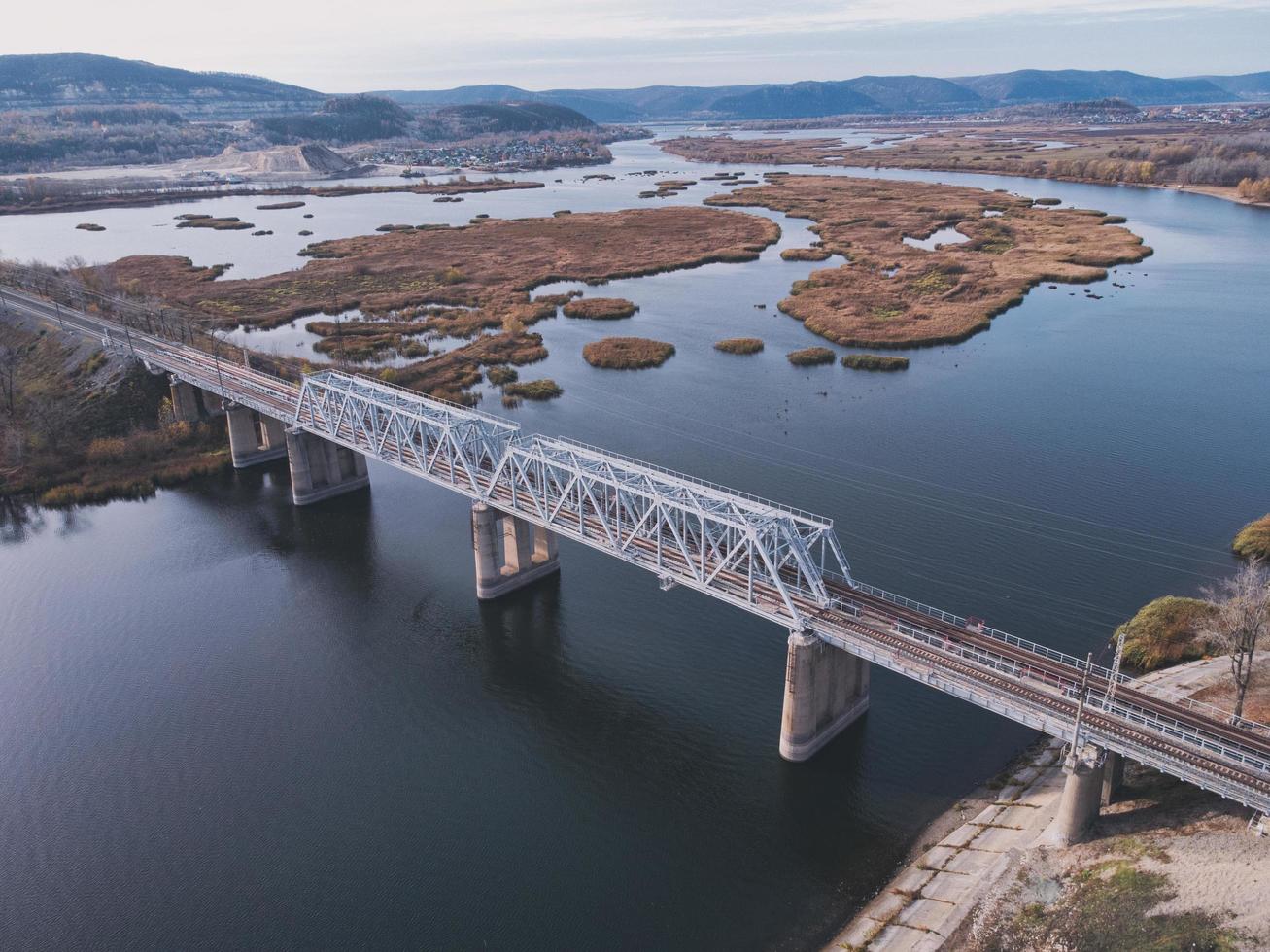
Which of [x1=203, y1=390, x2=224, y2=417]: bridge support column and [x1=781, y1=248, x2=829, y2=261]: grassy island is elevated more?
[x1=781, y1=248, x2=829, y2=261]: grassy island

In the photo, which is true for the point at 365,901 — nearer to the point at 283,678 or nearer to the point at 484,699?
the point at 484,699

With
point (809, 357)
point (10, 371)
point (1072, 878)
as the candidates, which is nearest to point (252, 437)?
point (10, 371)

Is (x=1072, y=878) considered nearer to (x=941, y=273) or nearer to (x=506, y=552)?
(x=506, y=552)

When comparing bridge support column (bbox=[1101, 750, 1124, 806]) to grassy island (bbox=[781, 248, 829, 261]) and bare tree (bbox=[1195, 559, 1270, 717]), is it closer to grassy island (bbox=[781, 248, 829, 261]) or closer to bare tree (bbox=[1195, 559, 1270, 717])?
bare tree (bbox=[1195, 559, 1270, 717])

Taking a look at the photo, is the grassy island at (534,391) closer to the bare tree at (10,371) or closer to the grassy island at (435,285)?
the grassy island at (435,285)

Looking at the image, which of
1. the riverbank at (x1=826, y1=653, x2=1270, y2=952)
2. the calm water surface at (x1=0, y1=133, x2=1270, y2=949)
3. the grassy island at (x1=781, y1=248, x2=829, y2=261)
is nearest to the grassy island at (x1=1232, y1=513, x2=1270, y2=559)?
the calm water surface at (x1=0, y1=133, x2=1270, y2=949)
